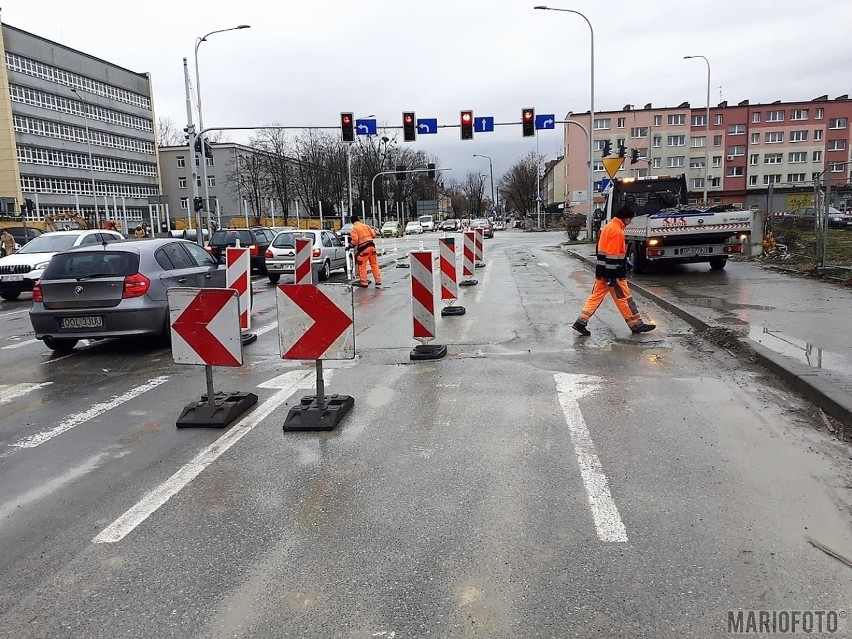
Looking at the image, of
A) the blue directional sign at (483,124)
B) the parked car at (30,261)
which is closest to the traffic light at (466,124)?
the blue directional sign at (483,124)

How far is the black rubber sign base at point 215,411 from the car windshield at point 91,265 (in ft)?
12.0

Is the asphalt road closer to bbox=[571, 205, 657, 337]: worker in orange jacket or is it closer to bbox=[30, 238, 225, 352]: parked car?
bbox=[30, 238, 225, 352]: parked car

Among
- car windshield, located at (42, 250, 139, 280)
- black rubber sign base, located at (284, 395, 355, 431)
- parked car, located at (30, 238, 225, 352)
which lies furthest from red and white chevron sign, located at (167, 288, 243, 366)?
car windshield, located at (42, 250, 139, 280)

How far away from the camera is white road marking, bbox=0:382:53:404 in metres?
7.24

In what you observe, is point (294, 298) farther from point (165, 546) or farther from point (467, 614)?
point (467, 614)

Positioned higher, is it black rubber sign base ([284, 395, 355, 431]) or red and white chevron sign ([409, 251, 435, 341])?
red and white chevron sign ([409, 251, 435, 341])

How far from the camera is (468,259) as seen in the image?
61.0ft

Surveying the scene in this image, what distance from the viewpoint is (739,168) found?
297 feet

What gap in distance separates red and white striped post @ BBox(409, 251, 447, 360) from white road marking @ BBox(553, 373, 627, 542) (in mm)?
1814

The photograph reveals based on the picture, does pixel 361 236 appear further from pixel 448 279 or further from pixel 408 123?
pixel 408 123

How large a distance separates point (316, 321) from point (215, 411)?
1242 millimetres

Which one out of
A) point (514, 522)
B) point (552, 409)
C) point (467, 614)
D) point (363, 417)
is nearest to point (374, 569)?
point (467, 614)

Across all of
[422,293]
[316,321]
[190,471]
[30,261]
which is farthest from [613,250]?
[30,261]

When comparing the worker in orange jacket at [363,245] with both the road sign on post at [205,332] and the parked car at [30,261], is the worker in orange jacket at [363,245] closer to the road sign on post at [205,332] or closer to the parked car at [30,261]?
the parked car at [30,261]
